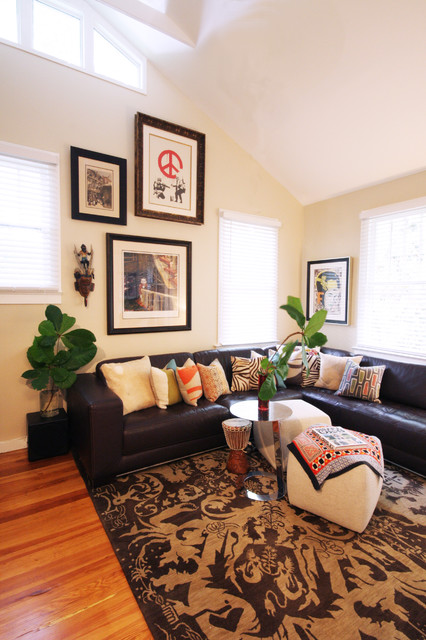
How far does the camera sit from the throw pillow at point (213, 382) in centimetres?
327

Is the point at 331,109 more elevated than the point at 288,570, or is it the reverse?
the point at 331,109

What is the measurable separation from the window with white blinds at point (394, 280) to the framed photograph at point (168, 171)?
2.06 meters

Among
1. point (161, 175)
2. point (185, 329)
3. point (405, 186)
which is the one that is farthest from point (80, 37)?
point (405, 186)

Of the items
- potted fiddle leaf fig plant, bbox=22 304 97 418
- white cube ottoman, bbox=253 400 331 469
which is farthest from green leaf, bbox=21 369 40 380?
white cube ottoman, bbox=253 400 331 469

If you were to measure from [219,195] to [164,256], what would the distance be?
3.65 ft

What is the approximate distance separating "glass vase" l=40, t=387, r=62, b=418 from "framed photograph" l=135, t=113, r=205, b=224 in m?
1.97

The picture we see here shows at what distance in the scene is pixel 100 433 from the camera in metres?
2.38

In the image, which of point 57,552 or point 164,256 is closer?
point 57,552

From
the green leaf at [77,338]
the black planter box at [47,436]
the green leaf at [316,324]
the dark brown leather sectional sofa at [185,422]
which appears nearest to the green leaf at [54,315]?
the green leaf at [77,338]

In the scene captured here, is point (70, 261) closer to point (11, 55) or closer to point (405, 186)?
point (11, 55)

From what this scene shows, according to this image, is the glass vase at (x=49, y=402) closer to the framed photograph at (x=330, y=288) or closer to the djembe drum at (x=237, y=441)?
the djembe drum at (x=237, y=441)

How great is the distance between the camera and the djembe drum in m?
2.58

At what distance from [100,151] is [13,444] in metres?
2.92

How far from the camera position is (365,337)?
404 centimetres
